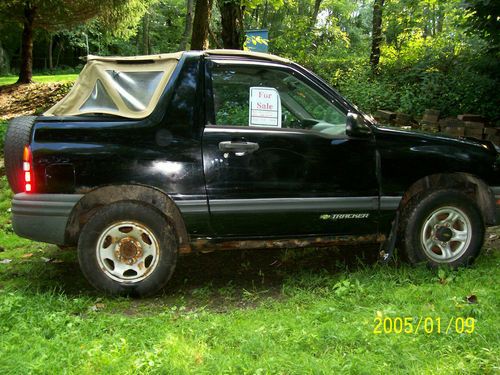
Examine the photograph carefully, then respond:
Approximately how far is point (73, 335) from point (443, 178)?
11.1 ft

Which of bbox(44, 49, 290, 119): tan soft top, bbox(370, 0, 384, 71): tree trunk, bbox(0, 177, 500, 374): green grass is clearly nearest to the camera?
bbox(0, 177, 500, 374): green grass

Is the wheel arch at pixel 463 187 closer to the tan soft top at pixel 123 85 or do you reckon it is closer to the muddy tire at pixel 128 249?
the tan soft top at pixel 123 85

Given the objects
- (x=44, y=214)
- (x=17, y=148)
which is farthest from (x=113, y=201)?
(x=17, y=148)

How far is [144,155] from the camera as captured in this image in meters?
3.87

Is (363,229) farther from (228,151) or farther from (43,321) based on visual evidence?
(43,321)

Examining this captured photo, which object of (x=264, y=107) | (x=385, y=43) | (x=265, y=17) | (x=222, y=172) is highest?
(x=265, y=17)

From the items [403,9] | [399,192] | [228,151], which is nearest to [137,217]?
[228,151]

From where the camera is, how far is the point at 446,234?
4.40 meters

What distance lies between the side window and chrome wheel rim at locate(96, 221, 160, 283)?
1.13 m

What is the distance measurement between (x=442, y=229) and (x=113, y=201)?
116 inches

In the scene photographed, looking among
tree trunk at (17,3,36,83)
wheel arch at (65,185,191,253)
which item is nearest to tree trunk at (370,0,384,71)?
tree trunk at (17,3,36,83)

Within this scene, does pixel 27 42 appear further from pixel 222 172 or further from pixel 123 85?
pixel 222 172

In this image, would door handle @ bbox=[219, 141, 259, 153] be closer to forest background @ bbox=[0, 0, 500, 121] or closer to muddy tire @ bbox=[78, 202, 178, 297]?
muddy tire @ bbox=[78, 202, 178, 297]

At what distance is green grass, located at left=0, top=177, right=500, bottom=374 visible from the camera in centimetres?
281
